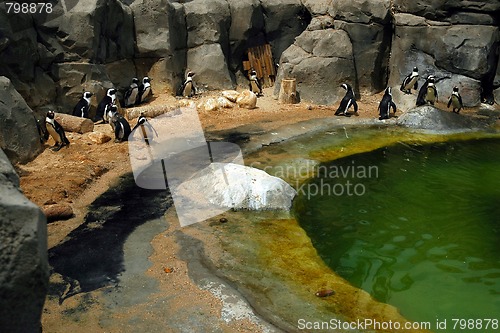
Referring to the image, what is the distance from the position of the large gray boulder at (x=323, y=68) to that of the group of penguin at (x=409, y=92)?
44cm

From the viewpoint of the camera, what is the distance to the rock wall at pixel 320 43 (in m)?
14.1

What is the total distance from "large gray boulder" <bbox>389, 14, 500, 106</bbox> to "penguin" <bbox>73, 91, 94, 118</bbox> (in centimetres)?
908

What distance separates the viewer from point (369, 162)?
1010 centimetres

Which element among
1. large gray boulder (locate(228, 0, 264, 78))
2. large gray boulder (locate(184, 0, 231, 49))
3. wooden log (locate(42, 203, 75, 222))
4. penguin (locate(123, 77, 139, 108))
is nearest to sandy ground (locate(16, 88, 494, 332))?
wooden log (locate(42, 203, 75, 222))

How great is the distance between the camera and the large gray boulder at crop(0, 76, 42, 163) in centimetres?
911

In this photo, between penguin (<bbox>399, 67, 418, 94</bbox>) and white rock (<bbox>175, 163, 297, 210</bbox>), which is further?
penguin (<bbox>399, 67, 418, 94</bbox>)

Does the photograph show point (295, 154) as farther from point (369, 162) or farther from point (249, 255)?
point (249, 255)

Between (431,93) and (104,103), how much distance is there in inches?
340

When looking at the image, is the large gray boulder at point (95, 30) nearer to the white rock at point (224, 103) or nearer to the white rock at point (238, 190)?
the white rock at point (224, 103)

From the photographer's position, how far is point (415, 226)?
24.2ft

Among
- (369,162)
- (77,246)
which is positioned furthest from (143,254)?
(369,162)

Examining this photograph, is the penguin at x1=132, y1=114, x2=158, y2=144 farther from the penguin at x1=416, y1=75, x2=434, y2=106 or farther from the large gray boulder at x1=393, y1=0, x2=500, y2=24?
the large gray boulder at x1=393, y1=0, x2=500, y2=24

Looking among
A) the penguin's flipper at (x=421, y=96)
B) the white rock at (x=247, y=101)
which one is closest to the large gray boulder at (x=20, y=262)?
the white rock at (x=247, y=101)

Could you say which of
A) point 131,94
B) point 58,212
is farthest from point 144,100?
point 58,212
